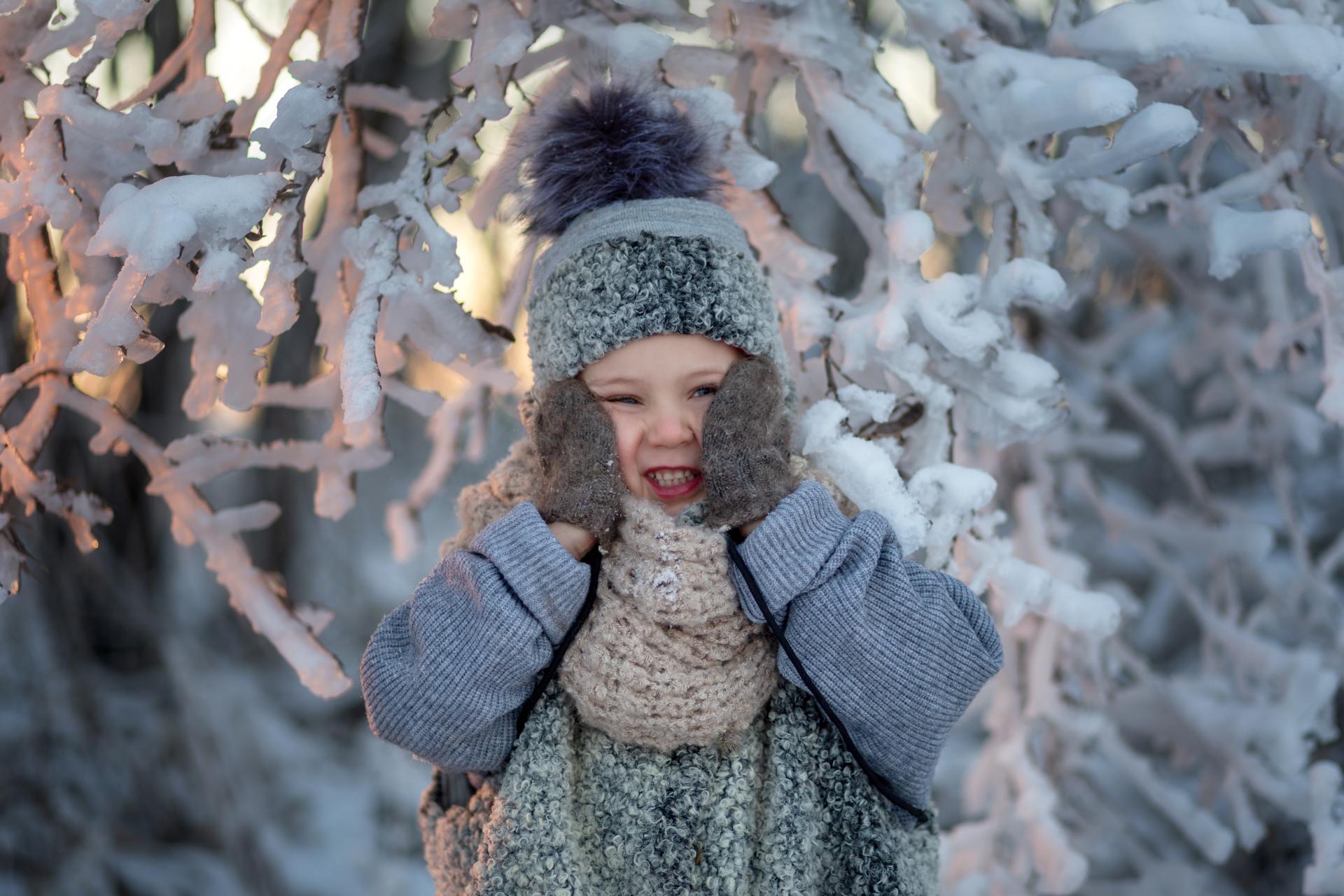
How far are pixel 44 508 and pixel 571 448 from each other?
0.81 meters

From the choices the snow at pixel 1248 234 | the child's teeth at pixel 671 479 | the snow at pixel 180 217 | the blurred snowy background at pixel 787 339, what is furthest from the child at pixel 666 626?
the snow at pixel 1248 234

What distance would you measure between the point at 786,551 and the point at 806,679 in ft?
0.49

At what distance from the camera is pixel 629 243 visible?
48.8 inches

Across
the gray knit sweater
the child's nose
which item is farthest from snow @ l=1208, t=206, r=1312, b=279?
the child's nose

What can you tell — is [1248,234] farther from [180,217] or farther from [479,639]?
[180,217]

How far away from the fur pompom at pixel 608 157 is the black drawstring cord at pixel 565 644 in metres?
0.42

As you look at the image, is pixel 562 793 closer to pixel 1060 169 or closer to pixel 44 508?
pixel 44 508

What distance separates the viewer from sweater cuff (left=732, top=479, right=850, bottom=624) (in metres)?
1.14

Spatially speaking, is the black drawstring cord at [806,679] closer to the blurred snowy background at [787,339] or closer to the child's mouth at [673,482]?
the child's mouth at [673,482]

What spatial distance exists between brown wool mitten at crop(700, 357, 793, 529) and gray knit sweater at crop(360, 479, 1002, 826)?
3 cm

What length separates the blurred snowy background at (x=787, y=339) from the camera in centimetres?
133

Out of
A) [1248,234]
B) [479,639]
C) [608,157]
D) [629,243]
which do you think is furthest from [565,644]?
[1248,234]

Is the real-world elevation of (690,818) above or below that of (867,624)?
below

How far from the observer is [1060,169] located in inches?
55.1
